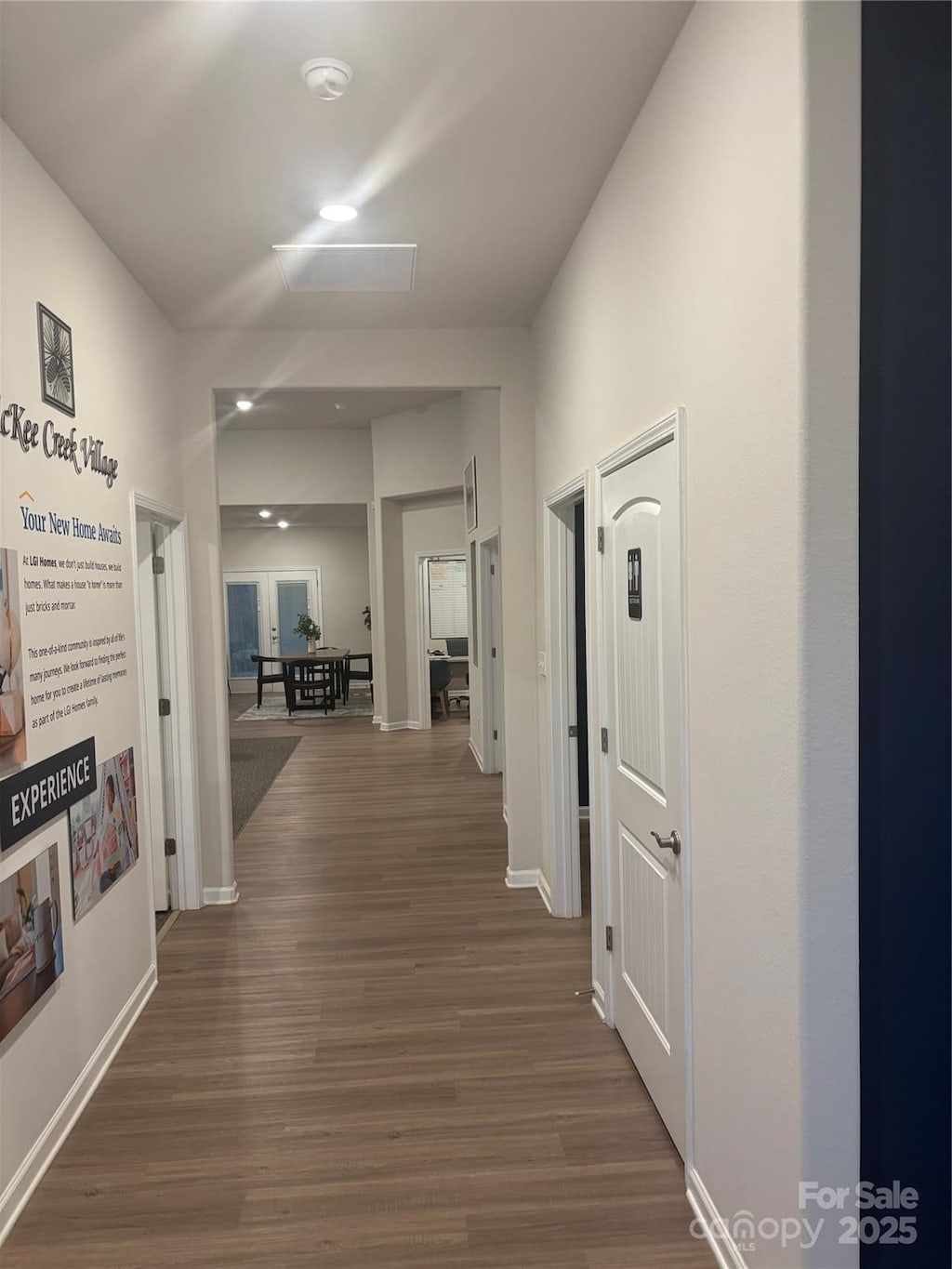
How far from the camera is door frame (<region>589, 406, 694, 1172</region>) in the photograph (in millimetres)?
2203

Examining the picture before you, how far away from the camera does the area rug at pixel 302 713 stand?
36.8 feet

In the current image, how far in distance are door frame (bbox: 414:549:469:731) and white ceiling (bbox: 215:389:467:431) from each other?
167 cm

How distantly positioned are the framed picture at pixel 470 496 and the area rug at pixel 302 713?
3.96 metres

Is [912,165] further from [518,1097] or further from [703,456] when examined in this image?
[518,1097]

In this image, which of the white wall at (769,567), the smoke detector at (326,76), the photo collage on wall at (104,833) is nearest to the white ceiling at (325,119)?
the smoke detector at (326,76)

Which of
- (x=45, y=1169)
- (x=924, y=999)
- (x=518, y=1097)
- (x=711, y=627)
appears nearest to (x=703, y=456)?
(x=711, y=627)

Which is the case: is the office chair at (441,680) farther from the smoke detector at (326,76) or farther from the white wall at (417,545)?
the smoke detector at (326,76)

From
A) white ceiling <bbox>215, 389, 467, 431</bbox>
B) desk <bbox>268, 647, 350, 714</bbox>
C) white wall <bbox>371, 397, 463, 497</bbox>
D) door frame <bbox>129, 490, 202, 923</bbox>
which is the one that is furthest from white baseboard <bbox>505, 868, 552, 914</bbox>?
desk <bbox>268, 647, 350, 714</bbox>

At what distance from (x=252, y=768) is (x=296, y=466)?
158 inches

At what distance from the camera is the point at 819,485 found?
5.08 ft

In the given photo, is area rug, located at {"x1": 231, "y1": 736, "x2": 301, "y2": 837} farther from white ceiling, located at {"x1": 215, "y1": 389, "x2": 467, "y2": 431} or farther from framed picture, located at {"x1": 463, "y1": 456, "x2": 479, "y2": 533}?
white ceiling, located at {"x1": 215, "y1": 389, "x2": 467, "y2": 431}

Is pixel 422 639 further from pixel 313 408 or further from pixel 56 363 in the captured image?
pixel 56 363

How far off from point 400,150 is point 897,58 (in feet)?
5.24

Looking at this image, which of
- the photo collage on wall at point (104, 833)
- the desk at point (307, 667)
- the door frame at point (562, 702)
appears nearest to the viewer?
the photo collage on wall at point (104, 833)
